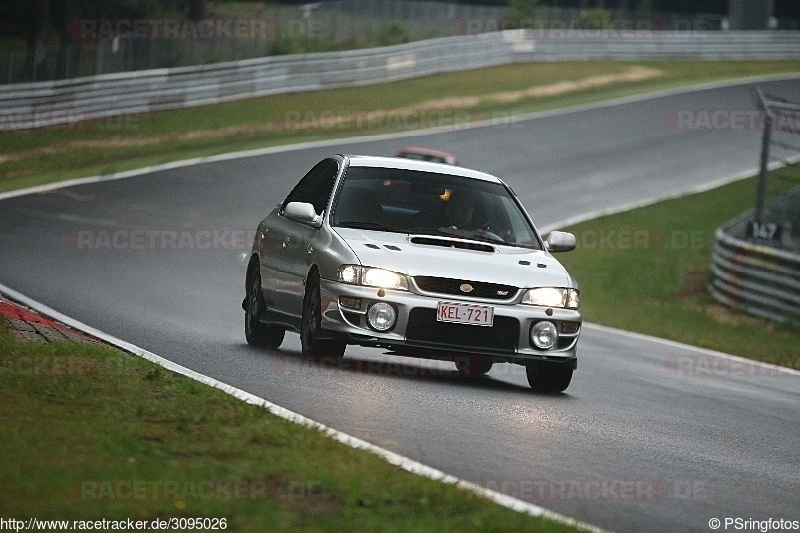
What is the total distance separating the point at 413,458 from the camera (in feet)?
24.3

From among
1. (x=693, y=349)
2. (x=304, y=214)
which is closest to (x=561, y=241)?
(x=304, y=214)

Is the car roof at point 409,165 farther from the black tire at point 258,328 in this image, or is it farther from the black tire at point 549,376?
the black tire at point 549,376

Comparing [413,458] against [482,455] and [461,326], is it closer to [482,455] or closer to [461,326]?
[482,455]

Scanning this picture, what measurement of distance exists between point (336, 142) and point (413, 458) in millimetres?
28719

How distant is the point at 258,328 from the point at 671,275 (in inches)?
592

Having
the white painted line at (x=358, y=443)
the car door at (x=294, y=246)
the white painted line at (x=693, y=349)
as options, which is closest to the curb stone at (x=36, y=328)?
the white painted line at (x=358, y=443)

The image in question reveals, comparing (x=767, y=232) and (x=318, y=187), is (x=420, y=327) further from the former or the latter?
(x=767, y=232)

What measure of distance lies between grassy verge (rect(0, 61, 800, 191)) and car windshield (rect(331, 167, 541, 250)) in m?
17.6

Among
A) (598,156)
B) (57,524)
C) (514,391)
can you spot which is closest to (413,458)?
(57,524)

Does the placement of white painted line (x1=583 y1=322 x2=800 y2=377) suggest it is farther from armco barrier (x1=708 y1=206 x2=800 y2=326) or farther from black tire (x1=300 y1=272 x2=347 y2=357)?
black tire (x1=300 y1=272 x2=347 y2=357)

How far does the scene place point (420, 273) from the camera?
10.2 m

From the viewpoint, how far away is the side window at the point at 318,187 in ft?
37.8

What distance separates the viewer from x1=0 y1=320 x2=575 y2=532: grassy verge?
225 inches

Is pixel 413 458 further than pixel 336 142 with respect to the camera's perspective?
No
